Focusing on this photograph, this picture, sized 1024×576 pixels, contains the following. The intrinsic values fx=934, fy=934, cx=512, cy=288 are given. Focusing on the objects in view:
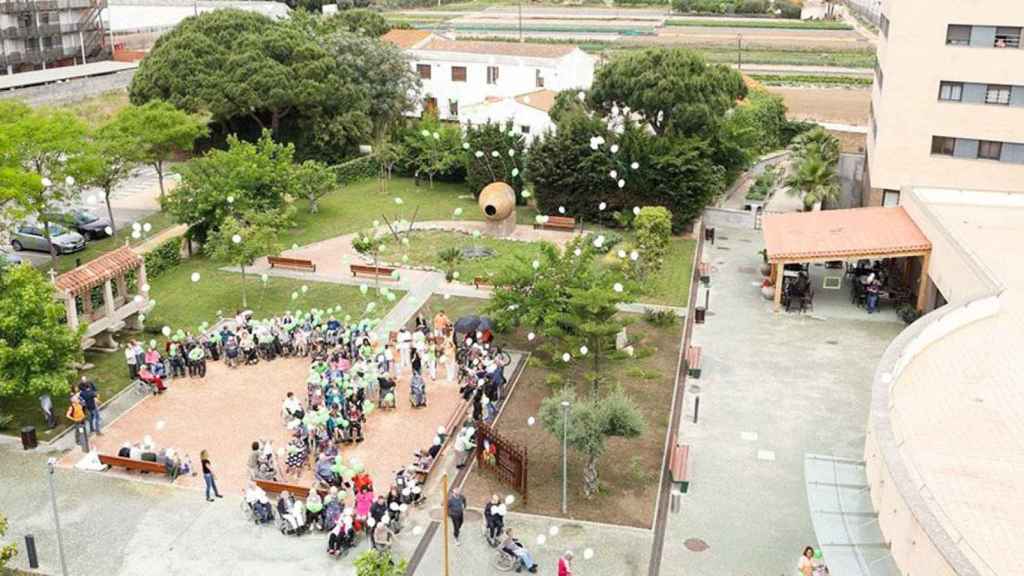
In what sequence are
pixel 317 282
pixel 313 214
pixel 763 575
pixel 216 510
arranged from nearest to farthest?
pixel 763 575 → pixel 216 510 → pixel 317 282 → pixel 313 214

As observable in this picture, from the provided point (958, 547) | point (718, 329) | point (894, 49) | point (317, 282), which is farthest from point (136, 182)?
point (958, 547)

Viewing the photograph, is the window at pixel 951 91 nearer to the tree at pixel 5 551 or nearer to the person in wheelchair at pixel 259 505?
the person in wheelchair at pixel 259 505

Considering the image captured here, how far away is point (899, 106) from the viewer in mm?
38062

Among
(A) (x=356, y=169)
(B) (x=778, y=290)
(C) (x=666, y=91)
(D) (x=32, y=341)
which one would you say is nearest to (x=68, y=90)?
(A) (x=356, y=169)

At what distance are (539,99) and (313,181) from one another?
16.1 meters

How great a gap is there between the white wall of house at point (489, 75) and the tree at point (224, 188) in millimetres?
23807

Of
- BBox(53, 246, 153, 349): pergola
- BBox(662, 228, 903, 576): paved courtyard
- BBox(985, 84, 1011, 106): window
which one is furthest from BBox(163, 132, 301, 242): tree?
BBox(985, 84, 1011, 106): window

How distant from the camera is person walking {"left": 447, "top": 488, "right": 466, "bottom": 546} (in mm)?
19797

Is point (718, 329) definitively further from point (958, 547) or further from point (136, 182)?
point (136, 182)

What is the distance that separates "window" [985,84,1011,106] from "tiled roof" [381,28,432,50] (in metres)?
40.7

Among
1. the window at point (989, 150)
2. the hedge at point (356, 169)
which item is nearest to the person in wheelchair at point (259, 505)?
the window at point (989, 150)

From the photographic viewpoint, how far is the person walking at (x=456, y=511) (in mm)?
19797

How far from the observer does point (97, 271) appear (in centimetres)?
2844

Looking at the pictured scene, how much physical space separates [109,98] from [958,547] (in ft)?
205
